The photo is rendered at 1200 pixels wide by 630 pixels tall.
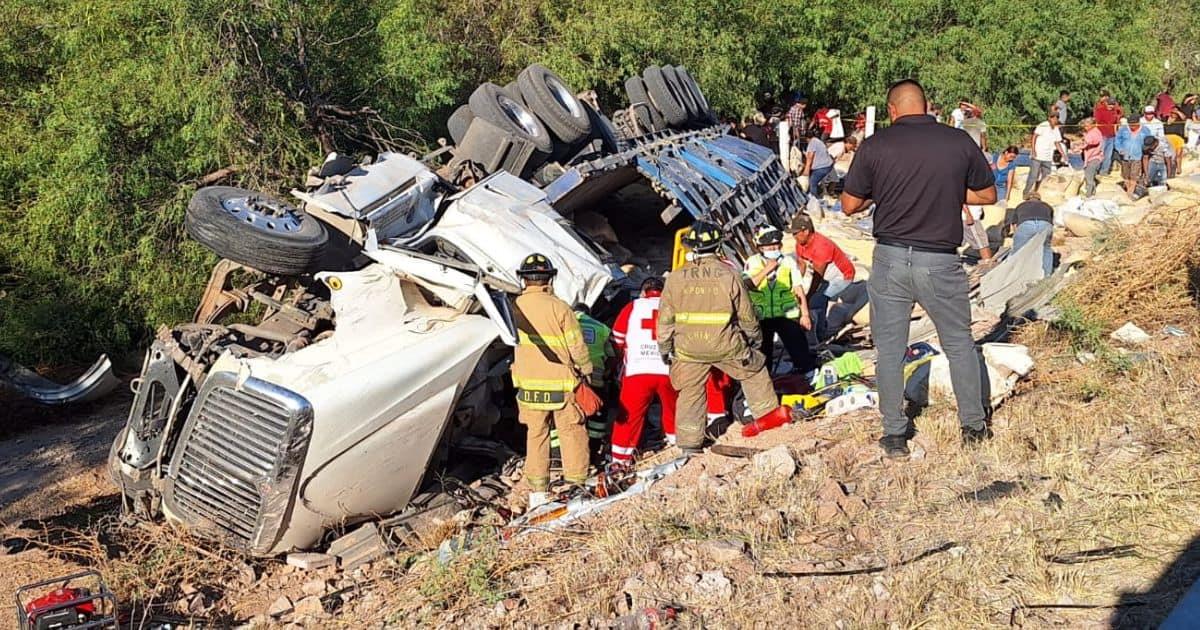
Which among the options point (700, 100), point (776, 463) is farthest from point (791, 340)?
point (700, 100)

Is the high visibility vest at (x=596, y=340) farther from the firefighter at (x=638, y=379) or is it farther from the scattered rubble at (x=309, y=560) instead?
the scattered rubble at (x=309, y=560)

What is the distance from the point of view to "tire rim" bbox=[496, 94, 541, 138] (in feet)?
28.2

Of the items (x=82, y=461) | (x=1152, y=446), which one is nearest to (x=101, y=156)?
(x=82, y=461)

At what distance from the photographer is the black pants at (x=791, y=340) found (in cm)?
727

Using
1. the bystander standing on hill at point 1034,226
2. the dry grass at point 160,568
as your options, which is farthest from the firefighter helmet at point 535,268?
the bystander standing on hill at point 1034,226

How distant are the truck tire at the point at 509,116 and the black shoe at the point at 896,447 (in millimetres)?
4220

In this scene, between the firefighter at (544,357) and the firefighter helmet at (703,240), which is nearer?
the firefighter at (544,357)

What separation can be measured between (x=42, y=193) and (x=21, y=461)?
3216 mm

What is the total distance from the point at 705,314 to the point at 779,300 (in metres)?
1.35

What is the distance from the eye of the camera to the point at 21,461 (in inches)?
307

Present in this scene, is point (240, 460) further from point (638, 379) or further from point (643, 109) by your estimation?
point (643, 109)

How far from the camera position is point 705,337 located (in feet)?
19.8

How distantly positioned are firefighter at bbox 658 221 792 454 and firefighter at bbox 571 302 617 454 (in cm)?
45

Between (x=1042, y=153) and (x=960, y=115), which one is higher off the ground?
(x=1042, y=153)
